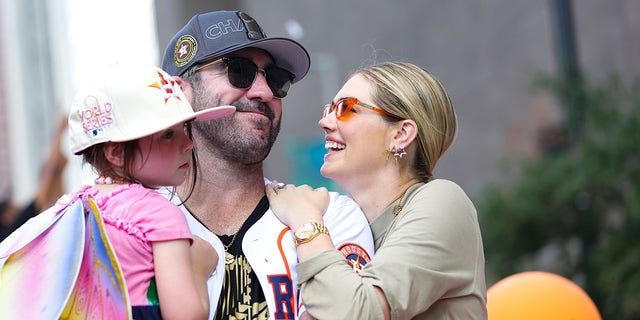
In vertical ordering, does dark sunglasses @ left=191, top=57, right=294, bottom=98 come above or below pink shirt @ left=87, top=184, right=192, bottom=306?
above

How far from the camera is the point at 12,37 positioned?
15.8 metres

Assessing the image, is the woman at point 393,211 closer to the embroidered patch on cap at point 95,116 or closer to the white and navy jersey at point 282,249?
the white and navy jersey at point 282,249

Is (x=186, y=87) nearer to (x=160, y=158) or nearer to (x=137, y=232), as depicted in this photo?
(x=160, y=158)

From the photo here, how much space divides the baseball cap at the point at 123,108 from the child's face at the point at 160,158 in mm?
58

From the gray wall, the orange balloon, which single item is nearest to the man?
the orange balloon

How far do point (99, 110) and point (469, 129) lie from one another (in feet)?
44.4

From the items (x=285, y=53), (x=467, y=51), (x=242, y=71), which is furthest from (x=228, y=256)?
(x=467, y=51)

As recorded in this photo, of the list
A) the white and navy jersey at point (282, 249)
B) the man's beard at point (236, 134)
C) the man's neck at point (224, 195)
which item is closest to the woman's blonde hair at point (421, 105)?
the white and navy jersey at point (282, 249)

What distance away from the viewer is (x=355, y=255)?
312cm

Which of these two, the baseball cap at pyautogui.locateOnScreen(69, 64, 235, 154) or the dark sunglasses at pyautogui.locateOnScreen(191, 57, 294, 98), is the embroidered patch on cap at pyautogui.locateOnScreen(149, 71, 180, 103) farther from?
the dark sunglasses at pyautogui.locateOnScreen(191, 57, 294, 98)

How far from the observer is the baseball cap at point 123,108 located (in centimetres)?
264

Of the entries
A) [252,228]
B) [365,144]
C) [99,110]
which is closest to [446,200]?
[365,144]

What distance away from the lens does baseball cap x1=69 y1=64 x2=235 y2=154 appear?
264cm

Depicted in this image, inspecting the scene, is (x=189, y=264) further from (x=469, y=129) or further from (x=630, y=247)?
(x=469, y=129)
